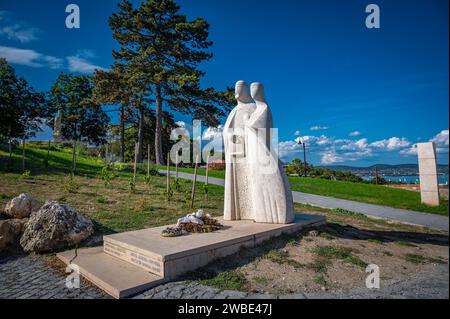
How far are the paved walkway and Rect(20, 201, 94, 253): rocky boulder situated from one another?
1186 millimetres

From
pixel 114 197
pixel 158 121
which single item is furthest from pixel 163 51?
pixel 114 197

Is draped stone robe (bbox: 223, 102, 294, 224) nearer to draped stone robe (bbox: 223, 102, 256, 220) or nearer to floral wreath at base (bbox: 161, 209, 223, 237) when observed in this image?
draped stone robe (bbox: 223, 102, 256, 220)

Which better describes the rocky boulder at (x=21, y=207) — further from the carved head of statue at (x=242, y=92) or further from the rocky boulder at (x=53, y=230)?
the carved head of statue at (x=242, y=92)

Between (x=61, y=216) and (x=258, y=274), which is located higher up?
(x=61, y=216)

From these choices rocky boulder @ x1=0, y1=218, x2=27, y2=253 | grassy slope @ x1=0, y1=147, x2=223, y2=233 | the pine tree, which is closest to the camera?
rocky boulder @ x1=0, y1=218, x2=27, y2=253

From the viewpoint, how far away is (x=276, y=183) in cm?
614

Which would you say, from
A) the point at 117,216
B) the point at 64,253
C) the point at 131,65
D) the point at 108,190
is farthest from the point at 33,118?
→ the point at 64,253

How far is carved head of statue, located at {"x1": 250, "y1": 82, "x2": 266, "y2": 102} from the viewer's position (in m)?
6.56

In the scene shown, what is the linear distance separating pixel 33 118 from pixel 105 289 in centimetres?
3773

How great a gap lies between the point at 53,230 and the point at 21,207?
207 cm

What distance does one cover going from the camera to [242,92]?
6926mm

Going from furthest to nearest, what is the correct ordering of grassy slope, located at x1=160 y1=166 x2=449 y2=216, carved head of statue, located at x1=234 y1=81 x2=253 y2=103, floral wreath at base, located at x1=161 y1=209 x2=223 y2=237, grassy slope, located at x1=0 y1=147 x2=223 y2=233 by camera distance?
1. grassy slope, located at x1=160 y1=166 x2=449 y2=216
2. grassy slope, located at x1=0 y1=147 x2=223 y2=233
3. carved head of statue, located at x1=234 y1=81 x2=253 y2=103
4. floral wreath at base, located at x1=161 y1=209 x2=223 y2=237

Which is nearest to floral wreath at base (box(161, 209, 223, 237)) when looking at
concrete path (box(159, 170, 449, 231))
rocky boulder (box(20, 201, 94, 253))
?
rocky boulder (box(20, 201, 94, 253))
